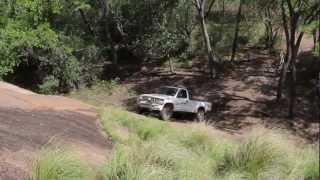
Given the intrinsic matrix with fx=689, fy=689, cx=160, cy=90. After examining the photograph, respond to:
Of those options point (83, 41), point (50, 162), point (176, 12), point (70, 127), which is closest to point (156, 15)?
Result: point (176, 12)

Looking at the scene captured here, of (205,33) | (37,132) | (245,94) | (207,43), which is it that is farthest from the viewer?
(207,43)

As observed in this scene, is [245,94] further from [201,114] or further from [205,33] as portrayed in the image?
[201,114]

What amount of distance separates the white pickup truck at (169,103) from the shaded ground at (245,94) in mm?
869

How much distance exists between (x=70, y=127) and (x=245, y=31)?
31922 millimetres

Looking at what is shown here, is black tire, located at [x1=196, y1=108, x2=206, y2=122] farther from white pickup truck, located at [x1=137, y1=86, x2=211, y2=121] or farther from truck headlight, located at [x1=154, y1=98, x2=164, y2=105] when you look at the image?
truck headlight, located at [x1=154, y1=98, x2=164, y2=105]

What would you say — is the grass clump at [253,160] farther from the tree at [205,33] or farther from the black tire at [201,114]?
the tree at [205,33]

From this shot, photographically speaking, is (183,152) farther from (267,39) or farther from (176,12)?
(267,39)

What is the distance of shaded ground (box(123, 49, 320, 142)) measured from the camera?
3300 centimetres

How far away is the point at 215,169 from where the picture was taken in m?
14.0

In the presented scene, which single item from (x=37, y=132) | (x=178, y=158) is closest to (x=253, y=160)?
(x=178, y=158)

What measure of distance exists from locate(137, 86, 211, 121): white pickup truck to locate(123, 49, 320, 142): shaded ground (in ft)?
2.85

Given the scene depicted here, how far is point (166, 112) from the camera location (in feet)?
94.6

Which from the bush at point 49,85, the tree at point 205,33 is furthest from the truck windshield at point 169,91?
the bush at point 49,85

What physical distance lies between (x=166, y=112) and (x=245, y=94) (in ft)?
31.4
